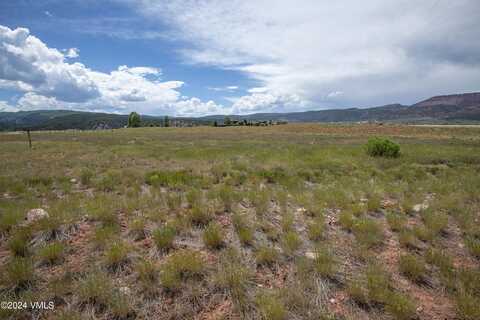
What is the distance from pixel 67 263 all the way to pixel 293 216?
428 cm

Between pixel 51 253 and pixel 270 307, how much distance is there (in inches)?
137

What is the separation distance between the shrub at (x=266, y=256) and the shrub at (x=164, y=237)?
5.04 ft

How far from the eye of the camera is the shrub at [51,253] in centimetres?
383

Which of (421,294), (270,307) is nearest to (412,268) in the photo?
(421,294)

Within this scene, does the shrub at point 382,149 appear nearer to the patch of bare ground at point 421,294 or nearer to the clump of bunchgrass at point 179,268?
the patch of bare ground at point 421,294

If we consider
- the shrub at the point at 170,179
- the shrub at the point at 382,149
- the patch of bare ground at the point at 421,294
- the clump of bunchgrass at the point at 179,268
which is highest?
the shrub at the point at 382,149

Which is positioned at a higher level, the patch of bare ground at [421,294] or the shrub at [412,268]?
the shrub at [412,268]

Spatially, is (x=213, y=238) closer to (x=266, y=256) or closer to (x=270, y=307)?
(x=266, y=256)

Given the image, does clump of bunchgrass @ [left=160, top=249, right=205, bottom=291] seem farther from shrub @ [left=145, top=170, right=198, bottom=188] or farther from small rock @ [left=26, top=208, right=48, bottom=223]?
shrub @ [left=145, top=170, right=198, bottom=188]

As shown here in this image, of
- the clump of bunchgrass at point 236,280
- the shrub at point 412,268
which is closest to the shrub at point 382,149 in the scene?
the shrub at point 412,268

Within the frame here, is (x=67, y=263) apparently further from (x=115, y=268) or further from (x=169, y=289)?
(x=169, y=289)

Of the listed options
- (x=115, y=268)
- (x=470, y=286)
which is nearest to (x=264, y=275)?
(x=115, y=268)

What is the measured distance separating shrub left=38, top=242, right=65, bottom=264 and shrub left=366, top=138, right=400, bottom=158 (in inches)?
604

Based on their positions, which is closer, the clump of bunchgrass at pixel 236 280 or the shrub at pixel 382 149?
the clump of bunchgrass at pixel 236 280
